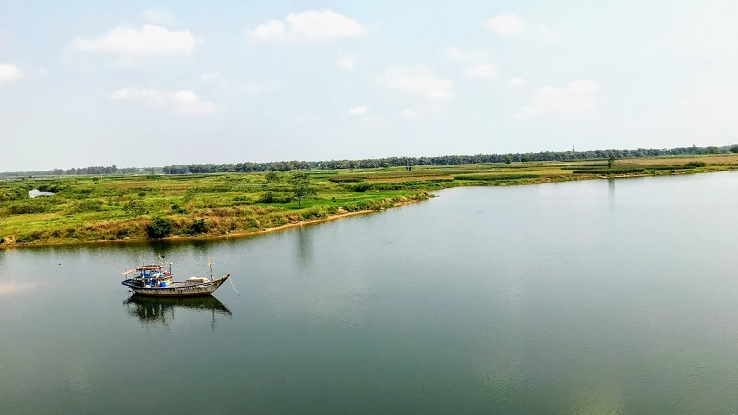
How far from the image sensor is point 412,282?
88.7 ft

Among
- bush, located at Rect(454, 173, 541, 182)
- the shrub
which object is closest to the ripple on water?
the shrub

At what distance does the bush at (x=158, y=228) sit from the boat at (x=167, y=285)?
15052 millimetres

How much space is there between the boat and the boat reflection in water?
30cm

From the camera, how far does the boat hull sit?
25531 millimetres

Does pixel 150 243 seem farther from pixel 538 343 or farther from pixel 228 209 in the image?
pixel 538 343

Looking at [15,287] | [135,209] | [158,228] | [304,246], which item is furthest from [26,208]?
[304,246]

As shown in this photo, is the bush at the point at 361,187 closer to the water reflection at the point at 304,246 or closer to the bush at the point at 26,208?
the water reflection at the point at 304,246

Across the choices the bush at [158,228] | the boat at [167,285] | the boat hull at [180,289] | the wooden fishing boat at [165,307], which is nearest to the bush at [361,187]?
the bush at [158,228]

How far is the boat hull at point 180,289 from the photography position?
1005 inches

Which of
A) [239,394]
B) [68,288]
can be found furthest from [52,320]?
[239,394]

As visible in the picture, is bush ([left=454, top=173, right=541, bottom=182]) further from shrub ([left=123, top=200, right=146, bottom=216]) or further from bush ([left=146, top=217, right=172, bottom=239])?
bush ([left=146, top=217, right=172, bottom=239])

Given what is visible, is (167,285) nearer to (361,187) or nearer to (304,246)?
(304,246)

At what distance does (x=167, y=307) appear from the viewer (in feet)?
83.5

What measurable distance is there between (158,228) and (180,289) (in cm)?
1806
